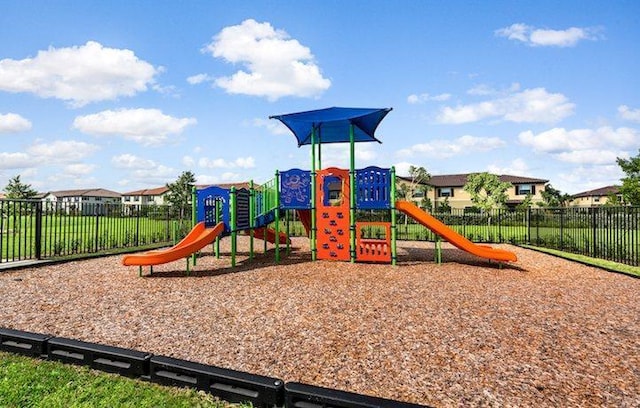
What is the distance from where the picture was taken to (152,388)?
319 cm

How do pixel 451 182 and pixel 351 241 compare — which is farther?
pixel 451 182

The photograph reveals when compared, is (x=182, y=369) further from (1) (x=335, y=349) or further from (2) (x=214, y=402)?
(1) (x=335, y=349)

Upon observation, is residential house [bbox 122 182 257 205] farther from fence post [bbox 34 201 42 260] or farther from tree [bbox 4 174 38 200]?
fence post [bbox 34 201 42 260]

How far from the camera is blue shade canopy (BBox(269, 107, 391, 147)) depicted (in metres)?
10.3

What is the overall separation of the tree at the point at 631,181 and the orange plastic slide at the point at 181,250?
43470 mm

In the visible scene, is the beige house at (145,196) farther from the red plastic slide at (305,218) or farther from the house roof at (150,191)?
the red plastic slide at (305,218)

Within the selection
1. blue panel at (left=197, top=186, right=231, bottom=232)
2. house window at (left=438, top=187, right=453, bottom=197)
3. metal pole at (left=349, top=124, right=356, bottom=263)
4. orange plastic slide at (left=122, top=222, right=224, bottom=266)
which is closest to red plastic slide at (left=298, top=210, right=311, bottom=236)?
metal pole at (left=349, top=124, right=356, bottom=263)

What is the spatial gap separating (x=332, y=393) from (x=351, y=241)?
312 inches

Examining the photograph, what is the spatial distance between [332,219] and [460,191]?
162 feet

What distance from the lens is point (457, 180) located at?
57.3 meters

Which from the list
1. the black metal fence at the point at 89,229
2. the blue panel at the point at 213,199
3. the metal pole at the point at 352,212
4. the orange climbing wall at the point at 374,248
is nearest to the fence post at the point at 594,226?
the orange climbing wall at the point at 374,248

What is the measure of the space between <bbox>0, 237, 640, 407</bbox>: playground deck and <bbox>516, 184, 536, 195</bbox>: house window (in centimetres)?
4941

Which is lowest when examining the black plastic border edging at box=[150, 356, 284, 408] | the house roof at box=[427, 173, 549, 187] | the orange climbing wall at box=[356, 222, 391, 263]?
the black plastic border edging at box=[150, 356, 284, 408]

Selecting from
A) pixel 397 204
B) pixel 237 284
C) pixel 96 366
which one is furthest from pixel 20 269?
pixel 397 204
